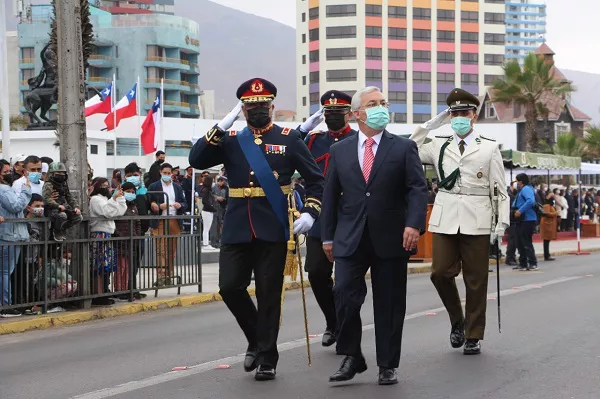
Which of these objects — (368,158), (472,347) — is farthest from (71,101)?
(368,158)

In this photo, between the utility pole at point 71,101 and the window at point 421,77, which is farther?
the window at point 421,77

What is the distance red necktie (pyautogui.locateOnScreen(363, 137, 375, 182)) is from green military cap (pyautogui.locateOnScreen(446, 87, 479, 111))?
1.89 meters

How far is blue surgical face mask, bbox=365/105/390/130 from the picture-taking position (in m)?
7.88

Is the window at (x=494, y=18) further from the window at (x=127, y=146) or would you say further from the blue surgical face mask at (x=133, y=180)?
the blue surgical face mask at (x=133, y=180)

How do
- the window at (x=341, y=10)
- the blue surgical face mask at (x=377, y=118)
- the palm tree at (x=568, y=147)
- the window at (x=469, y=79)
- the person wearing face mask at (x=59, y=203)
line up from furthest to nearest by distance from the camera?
1. the window at (x=469, y=79)
2. the window at (x=341, y=10)
3. the palm tree at (x=568, y=147)
4. the person wearing face mask at (x=59, y=203)
5. the blue surgical face mask at (x=377, y=118)

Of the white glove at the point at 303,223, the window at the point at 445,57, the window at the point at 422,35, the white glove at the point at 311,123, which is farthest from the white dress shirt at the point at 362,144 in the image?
the window at the point at 445,57

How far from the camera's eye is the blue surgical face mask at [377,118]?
7883 millimetres

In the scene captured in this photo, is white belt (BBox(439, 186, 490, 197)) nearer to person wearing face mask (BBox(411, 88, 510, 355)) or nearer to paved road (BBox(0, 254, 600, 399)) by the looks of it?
person wearing face mask (BBox(411, 88, 510, 355))

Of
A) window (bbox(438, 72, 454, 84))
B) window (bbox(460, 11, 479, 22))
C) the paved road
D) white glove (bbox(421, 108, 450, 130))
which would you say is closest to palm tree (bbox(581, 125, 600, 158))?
window (bbox(438, 72, 454, 84))

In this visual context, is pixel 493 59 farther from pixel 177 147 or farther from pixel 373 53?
pixel 177 147

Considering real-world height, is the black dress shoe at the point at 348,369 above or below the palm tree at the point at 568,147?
below

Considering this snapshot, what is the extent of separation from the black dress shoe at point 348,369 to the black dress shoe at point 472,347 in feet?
5.29

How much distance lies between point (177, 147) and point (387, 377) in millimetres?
72048

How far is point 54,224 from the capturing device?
13.2 metres
